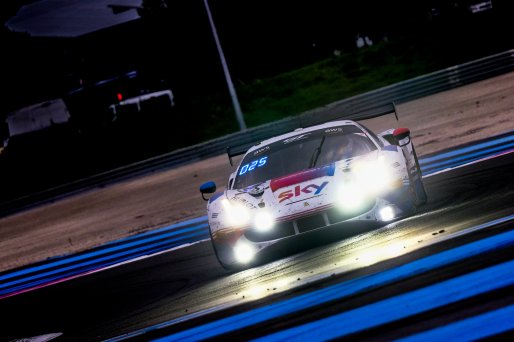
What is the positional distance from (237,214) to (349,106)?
18543 mm

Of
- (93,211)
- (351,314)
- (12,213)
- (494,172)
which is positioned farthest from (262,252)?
(12,213)

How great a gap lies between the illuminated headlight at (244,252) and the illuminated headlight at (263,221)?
20 cm

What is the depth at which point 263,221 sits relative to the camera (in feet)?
27.4

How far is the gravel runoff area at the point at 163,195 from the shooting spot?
1642cm

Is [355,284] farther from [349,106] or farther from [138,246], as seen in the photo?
[349,106]

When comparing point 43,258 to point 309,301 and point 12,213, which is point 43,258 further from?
point 12,213

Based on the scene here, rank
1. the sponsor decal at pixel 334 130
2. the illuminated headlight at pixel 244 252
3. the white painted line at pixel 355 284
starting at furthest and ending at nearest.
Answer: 1. the sponsor decal at pixel 334 130
2. the illuminated headlight at pixel 244 252
3. the white painted line at pixel 355 284

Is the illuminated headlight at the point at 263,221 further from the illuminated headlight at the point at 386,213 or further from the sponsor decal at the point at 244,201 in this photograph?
the illuminated headlight at the point at 386,213

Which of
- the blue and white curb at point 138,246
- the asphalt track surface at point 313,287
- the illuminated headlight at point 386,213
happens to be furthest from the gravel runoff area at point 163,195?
the illuminated headlight at point 386,213

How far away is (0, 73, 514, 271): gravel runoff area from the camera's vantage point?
16.4m

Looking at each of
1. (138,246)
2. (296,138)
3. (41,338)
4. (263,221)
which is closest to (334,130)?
(296,138)

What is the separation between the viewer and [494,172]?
10977mm

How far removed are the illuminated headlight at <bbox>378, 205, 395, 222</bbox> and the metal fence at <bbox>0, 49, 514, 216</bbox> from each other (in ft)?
58.2

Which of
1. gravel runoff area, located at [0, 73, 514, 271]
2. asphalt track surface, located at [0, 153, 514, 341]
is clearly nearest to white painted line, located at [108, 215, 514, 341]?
asphalt track surface, located at [0, 153, 514, 341]
